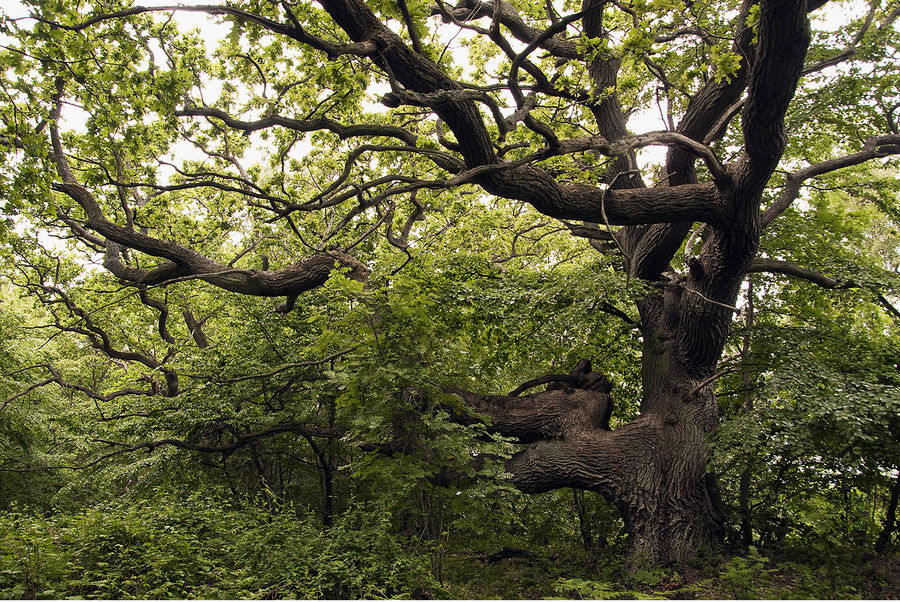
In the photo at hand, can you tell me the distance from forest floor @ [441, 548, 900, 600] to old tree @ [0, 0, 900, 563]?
0.58 m

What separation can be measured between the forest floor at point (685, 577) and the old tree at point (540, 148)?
1.91 feet

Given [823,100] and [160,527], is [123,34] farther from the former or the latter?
[823,100]

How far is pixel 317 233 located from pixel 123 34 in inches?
187

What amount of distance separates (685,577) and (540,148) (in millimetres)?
5314

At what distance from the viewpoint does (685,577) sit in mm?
5883

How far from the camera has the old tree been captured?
527 centimetres

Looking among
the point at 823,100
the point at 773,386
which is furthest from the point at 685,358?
the point at 823,100

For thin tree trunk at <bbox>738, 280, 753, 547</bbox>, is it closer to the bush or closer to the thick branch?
the thick branch

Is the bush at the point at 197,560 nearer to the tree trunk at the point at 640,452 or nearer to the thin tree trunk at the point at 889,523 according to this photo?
the tree trunk at the point at 640,452

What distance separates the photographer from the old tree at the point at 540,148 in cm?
527

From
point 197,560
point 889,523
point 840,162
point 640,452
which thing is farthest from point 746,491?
point 197,560

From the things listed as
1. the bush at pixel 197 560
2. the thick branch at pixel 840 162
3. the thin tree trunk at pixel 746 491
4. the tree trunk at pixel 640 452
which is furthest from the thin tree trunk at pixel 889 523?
the bush at pixel 197 560

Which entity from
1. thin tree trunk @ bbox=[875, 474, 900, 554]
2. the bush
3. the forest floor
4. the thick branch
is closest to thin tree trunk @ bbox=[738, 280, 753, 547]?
the forest floor

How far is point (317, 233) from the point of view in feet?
32.4
